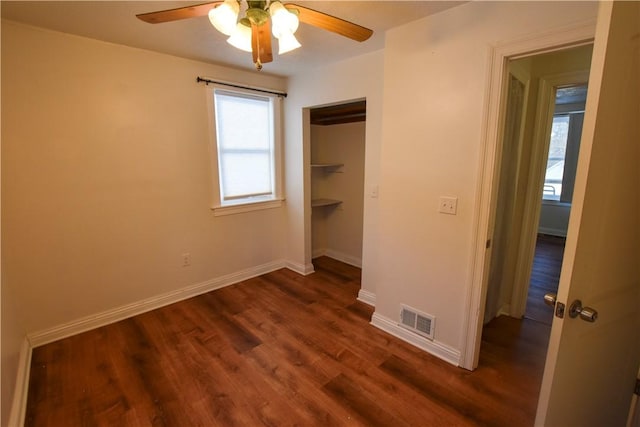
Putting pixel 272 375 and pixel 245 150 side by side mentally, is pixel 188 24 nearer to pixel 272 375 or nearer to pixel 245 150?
pixel 245 150

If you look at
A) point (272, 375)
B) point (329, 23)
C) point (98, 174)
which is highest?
point (329, 23)

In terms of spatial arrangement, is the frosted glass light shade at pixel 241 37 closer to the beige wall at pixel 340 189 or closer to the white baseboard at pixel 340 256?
the beige wall at pixel 340 189

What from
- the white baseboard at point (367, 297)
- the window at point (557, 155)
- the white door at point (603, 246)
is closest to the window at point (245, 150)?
the white baseboard at point (367, 297)

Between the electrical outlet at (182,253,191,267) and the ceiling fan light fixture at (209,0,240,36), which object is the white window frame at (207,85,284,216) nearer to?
the electrical outlet at (182,253,191,267)

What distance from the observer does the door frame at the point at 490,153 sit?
1.53 meters

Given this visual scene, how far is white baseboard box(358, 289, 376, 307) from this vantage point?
2955mm

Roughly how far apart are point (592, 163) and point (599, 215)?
0.21 metres

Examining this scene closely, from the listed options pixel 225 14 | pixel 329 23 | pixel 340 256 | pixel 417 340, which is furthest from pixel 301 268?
pixel 225 14

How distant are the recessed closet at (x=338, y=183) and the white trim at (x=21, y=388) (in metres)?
2.90

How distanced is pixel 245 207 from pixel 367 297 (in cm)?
165

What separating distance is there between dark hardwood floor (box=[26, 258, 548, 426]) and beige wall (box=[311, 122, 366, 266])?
1439 millimetres

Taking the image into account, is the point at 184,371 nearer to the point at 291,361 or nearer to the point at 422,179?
the point at 291,361

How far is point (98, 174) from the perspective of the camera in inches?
95.8

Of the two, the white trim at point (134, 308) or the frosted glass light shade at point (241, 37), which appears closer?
the frosted glass light shade at point (241, 37)
